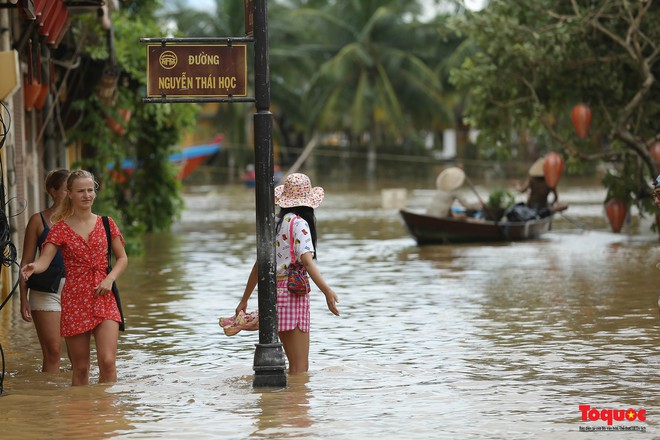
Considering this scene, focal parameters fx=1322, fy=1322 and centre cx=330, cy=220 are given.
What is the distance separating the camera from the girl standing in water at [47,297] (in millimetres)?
9609

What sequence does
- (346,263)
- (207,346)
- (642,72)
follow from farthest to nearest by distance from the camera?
(642,72) → (346,263) → (207,346)

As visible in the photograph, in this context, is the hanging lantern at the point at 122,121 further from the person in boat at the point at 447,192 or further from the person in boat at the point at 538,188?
the person in boat at the point at 538,188

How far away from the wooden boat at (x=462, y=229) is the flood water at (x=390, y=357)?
2168 mm

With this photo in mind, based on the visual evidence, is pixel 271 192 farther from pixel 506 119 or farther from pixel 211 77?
pixel 506 119

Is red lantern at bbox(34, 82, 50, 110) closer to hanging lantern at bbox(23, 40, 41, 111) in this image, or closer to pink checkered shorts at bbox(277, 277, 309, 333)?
hanging lantern at bbox(23, 40, 41, 111)

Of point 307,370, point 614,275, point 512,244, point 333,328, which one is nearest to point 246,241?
point 512,244

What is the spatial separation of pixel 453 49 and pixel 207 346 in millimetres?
53705

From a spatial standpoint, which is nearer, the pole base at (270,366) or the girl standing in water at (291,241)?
the pole base at (270,366)

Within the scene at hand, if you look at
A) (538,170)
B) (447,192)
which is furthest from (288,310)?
(538,170)

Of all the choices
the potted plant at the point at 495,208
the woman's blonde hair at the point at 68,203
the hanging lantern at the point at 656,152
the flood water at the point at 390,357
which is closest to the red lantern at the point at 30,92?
the flood water at the point at 390,357

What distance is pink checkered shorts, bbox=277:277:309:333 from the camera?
933 cm

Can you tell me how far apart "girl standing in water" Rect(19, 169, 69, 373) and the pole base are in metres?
1.66

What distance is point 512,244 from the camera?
23.6 m

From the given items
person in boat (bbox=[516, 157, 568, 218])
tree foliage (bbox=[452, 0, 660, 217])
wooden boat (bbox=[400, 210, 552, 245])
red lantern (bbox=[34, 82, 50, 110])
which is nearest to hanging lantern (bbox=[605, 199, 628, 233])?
tree foliage (bbox=[452, 0, 660, 217])
